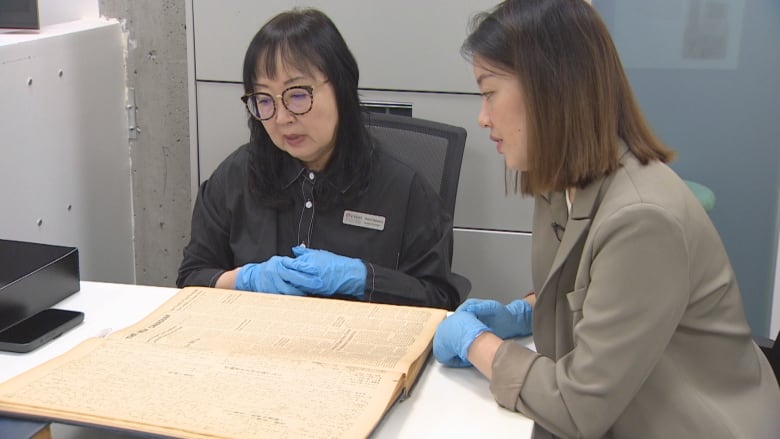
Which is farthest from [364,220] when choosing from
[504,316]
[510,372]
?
[510,372]

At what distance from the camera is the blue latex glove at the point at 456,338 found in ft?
3.81

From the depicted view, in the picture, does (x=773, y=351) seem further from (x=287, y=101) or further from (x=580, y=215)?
(x=287, y=101)

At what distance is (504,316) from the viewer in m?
Answer: 1.31

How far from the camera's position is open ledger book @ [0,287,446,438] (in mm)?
974

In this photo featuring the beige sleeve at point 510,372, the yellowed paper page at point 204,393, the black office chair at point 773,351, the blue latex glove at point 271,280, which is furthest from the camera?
the blue latex glove at point 271,280

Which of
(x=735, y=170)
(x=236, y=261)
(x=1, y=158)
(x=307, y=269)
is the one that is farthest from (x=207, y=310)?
(x=735, y=170)

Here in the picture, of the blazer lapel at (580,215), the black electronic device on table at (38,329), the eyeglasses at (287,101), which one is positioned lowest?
the black electronic device on table at (38,329)

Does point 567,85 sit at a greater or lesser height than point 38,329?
greater

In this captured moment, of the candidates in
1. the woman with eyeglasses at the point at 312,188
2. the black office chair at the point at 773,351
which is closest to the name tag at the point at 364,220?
the woman with eyeglasses at the point at 312,188

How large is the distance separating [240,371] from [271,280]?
40cm

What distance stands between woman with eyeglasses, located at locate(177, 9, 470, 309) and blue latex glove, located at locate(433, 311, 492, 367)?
0.40 metres

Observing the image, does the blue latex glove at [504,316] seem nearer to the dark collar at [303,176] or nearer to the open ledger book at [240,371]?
the open ledger book at [240,371]

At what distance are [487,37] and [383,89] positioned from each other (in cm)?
108

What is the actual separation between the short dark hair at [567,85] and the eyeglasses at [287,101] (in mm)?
583
